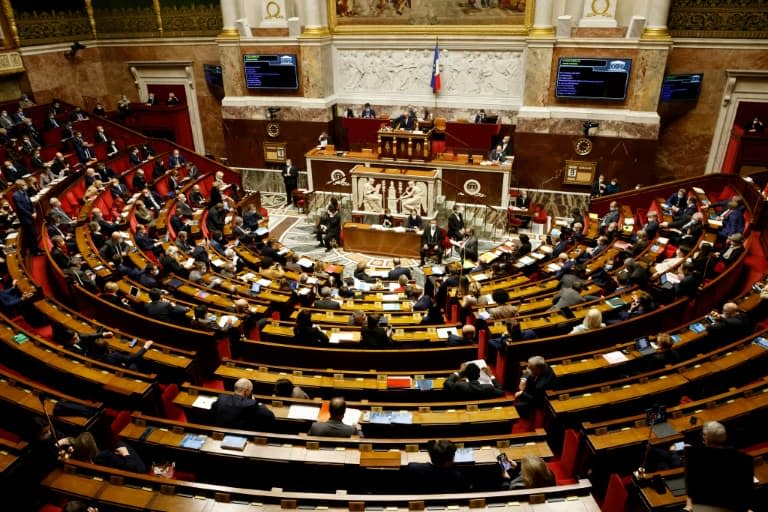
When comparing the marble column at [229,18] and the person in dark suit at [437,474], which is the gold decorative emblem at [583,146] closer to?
the marble column at [229,18]

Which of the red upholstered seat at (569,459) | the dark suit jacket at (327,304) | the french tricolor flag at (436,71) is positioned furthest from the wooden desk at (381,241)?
the red upholstered seat at (569,459)

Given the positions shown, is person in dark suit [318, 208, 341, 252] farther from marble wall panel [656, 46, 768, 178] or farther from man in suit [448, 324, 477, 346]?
marble wall panel [656, 46, 768, 178]

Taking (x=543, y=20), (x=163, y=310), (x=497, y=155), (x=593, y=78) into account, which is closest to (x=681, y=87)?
(x=593, y=78)

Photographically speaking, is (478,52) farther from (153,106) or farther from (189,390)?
(189,390)

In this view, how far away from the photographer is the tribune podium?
1496cm

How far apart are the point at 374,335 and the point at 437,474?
8.64 ft

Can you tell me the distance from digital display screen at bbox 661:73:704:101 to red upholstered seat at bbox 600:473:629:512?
44.8ft

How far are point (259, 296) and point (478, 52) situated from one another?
11767mm

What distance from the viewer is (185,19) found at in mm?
19203

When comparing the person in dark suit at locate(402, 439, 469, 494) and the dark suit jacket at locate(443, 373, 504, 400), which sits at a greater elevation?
the person in dark suit at locate(402, 439, 469, 494)

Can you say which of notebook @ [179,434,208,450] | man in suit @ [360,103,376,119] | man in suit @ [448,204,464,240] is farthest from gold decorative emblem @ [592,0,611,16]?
notebook @ [179,434,208,450]

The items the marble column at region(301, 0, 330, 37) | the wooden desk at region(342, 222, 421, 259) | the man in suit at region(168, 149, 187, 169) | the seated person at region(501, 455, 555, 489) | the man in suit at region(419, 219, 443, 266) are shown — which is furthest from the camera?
the marble column at region(301, 0, 330, 37)

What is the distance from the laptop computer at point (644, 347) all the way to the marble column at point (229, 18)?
53.5 ft

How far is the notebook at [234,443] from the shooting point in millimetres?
4789
